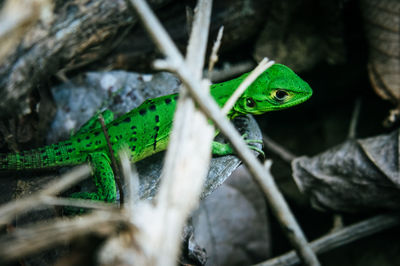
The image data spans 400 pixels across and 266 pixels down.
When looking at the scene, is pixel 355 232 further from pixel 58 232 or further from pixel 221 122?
pixel 58 232

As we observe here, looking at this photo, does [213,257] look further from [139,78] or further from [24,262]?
[139,78]

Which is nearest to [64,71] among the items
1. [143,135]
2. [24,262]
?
[143,135]

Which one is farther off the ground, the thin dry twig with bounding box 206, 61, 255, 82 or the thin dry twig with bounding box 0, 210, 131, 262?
the thin dry twig with bounding box 206, 61, 255, 82

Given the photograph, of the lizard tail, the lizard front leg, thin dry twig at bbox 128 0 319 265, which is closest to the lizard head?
the lizard front leg

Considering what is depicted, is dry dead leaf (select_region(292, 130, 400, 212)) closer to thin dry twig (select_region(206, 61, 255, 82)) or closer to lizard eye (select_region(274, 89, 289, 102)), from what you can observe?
lizard eye (select_region(274, 89, 289, 102))

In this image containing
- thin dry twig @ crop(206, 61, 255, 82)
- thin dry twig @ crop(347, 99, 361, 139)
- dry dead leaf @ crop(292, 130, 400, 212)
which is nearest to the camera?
dry dead leaf @ crop(292, 130, 400, 212)

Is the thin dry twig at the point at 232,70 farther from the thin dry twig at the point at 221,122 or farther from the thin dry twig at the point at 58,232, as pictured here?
the thin dry twig at the point at 58,232

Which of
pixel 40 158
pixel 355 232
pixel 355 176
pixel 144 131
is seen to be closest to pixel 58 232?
pixel 40 158
